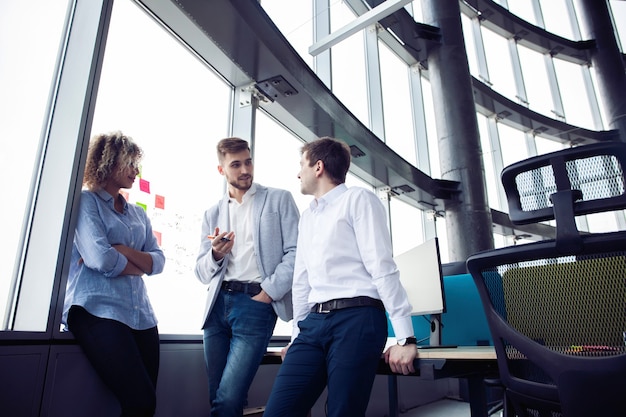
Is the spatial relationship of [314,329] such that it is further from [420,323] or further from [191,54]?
[191,54]

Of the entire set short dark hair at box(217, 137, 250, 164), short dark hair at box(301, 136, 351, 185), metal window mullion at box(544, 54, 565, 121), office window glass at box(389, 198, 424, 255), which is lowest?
short dark hair at box(301, 136, 351, 185)

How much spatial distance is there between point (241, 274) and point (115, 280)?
523mm

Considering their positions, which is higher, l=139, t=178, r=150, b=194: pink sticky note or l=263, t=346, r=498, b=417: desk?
l=139, t=178, r=150, b=194: pink sticky note

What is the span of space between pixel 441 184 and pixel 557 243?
4957mm

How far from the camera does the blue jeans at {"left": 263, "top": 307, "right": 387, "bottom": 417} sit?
4.08 feet

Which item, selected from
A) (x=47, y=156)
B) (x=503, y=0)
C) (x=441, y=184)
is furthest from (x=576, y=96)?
(x=47, y=156)

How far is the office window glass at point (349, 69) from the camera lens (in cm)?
500

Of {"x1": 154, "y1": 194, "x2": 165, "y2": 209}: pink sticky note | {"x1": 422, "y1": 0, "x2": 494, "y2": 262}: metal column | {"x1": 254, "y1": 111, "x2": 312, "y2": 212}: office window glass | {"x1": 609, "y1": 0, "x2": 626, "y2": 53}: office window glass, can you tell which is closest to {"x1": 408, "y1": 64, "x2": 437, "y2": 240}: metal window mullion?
{"x1": 422, "y1": 0, "x2": 494, "y2": 262}: metal column

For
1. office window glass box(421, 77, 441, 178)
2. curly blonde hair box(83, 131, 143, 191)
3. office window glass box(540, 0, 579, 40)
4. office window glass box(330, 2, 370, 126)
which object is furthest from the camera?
office window glass box(540, 0, 579, 40)

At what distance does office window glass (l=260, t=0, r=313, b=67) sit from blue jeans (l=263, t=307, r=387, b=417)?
3111 mm

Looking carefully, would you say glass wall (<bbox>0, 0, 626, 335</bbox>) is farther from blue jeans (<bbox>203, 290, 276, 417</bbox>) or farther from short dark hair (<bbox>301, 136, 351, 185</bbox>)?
short dark hair (<bbox>301, 136, 351, 185</bbox>)

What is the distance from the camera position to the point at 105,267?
5.11ft

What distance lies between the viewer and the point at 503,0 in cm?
962

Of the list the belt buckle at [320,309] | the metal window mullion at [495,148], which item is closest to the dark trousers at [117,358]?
the belt buckle at [320,309]
